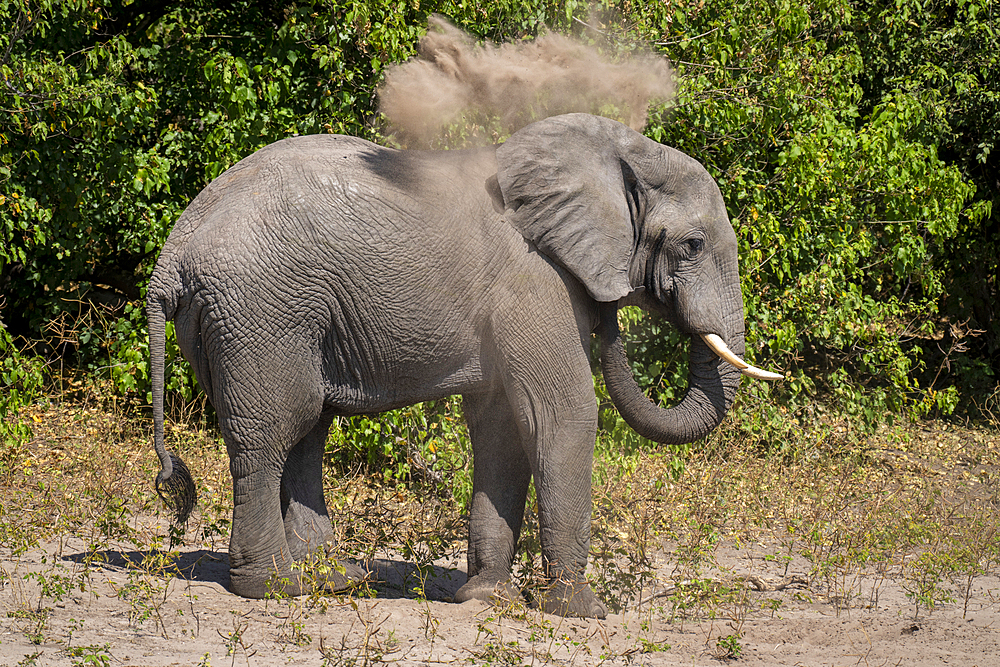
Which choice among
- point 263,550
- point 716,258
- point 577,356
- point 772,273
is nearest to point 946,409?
point 772,273

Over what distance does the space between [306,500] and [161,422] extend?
0.93 m

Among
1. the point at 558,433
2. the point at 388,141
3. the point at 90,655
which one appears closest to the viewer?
the point at 90,655

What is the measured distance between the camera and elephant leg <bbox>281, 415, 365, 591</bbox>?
5.66 metres

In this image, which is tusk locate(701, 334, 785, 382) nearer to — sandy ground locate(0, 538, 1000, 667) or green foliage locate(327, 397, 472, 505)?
sandy ground locate(0, 538, 1000, 667)

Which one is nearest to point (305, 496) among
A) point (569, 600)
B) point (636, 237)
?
point (569, 600)

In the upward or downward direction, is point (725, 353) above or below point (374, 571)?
above

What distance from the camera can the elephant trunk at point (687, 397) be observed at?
5.50m

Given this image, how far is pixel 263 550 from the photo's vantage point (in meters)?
5.20

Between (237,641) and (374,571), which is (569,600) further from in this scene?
(237,641)

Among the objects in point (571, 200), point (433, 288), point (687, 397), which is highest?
point (571, 200)

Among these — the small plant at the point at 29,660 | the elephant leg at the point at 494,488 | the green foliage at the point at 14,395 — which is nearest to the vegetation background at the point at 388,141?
the green foliage at the point at 14,395

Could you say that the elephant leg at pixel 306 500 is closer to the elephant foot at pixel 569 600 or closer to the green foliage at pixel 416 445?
the elephant foot at pixel 569 600

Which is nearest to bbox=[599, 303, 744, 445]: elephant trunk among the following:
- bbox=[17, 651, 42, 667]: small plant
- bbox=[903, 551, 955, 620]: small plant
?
bbox=[903, 551, 955, 620]: small plant

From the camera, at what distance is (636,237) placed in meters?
5.50
